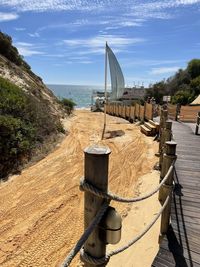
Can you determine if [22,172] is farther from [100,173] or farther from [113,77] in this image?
[113,77]

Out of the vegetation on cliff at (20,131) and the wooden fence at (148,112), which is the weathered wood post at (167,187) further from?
the wooden fence at (148,112)

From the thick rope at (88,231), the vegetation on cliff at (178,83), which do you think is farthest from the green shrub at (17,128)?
the vegetation on cliff at (178,83)

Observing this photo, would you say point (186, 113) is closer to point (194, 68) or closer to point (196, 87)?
point (196, 87)

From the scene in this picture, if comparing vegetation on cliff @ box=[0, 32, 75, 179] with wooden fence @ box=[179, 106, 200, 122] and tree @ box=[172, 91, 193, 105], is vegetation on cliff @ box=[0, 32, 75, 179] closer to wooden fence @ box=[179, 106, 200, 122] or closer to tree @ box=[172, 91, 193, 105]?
wooden fence @ box=[179, 106, 200, 122]

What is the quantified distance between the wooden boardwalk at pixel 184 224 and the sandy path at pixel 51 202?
1765 millimetres

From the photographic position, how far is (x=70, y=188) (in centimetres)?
843

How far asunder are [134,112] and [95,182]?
70.4 feet

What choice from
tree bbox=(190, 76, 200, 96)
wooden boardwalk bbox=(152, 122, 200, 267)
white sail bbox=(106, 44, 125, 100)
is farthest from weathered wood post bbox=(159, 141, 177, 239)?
tree bbox=(190, 76, 200, 96)

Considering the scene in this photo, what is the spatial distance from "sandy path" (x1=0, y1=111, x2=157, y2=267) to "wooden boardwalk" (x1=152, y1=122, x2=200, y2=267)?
177 centimetres

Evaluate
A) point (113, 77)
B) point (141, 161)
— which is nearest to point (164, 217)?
point (141, 161)

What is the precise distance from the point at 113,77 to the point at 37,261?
26524mm

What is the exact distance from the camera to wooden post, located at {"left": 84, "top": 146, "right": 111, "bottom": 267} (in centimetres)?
Result: 181

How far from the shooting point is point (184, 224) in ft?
14.0

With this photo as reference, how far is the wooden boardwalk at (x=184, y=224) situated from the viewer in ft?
11.6
